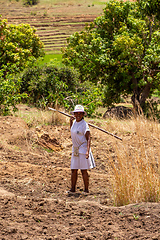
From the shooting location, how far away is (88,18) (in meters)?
101

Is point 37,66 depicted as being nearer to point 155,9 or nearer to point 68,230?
point 155,9

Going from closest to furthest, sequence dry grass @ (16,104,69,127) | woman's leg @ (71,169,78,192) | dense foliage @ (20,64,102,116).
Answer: woman's leg @ (71,169,78,192), dry grass @ (16,104,69,127), dense foliage @ (20,64,102,116)

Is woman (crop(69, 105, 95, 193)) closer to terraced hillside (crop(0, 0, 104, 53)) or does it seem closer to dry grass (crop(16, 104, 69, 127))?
dry grass (crop(16, 104, 69, 127))

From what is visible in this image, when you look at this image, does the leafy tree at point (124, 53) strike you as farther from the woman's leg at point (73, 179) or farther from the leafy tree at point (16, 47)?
the woman's leg at point (73, 179)

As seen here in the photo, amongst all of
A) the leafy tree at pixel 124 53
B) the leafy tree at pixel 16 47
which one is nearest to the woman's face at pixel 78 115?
the leafy tree at pixel 16 47

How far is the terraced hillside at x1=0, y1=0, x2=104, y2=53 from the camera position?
85750mm

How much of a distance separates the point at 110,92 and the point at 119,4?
5.33m

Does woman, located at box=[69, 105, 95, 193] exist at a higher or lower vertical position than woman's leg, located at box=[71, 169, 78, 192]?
higher

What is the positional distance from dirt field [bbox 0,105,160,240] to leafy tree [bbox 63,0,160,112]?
940 cm

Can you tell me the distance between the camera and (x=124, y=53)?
655 inches

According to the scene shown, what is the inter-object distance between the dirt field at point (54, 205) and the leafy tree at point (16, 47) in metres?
4.90

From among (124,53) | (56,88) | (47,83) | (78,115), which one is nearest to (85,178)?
(78,115)

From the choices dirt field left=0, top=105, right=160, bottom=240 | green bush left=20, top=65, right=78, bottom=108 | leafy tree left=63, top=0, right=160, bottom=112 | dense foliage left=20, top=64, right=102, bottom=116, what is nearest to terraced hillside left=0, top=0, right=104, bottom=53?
leafy tree left=63, top=0, right=160, bottom=112

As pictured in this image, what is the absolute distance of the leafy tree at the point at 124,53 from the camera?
16.9 meters
